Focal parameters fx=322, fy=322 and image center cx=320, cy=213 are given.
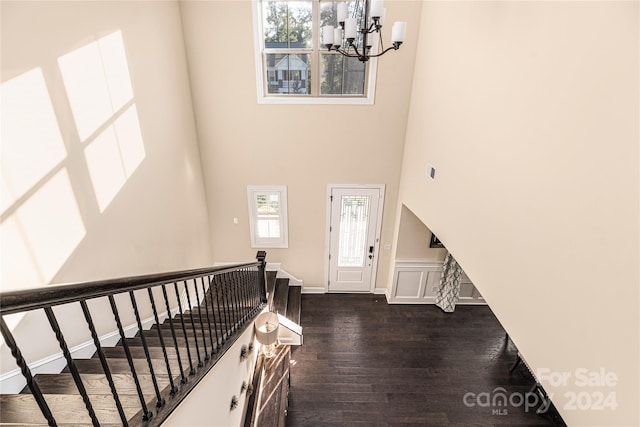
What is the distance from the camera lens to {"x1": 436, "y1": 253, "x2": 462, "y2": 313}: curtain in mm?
5344

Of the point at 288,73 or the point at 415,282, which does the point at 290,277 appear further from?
the point at 288,73

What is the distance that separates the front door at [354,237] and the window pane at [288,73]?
167 centimetres

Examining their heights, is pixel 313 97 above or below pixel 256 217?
above

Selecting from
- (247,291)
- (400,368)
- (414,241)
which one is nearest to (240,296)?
(247,291)

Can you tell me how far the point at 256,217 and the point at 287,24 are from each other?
2.98 meters

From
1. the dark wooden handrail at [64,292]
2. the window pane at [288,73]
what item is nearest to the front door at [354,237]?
the window pane at [288,73]

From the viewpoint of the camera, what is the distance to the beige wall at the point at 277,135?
4.38 metres

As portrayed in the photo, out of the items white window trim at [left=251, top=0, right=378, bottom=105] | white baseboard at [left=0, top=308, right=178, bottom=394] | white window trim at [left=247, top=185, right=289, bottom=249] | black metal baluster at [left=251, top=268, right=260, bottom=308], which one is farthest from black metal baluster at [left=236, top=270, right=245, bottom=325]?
white window trim at [left=251, top=0, right=378, bottom=105]

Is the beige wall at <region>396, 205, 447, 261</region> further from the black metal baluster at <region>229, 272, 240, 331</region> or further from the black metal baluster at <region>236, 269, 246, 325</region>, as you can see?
the black metal baluster at <region>229, 272, 240, 331</region>

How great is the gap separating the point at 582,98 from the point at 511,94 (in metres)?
0.66

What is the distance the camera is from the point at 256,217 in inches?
Result: 217

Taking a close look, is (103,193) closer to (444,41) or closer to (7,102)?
(7,102)

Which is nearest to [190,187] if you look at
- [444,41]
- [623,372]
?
[444,41]

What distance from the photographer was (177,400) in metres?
1.81
